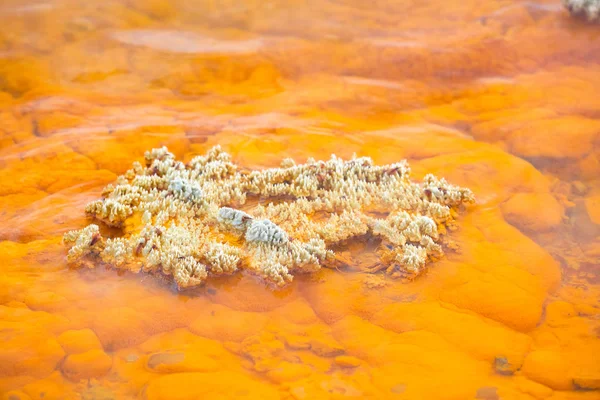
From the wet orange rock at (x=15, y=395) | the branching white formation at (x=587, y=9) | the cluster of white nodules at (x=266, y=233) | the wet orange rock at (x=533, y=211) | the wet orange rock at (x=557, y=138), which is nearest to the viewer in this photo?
the wet orange rock at (x=15, y=395)

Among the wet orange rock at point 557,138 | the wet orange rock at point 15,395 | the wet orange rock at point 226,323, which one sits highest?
the wet orange rock at point 557,138

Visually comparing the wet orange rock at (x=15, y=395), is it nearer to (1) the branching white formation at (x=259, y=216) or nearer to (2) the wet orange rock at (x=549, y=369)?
(1) the branching white formation at (x=259, y=216)

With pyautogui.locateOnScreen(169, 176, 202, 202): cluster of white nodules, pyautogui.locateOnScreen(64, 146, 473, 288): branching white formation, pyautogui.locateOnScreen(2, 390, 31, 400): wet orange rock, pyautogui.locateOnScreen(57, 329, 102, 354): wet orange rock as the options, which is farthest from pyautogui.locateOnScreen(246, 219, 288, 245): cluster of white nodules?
pyautogui.locateOnScreen(2, 390, 31, 400): wet orange rock

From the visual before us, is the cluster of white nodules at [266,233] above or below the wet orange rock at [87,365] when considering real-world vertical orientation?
above

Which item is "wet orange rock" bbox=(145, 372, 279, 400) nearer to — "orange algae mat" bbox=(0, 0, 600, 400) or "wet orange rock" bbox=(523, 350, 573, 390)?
"orange algae mat" bbox=(0, 0, 600, 400)

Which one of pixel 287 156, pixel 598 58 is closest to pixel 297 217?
pixel 287 156

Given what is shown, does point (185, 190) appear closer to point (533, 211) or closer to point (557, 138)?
point (533, 211)

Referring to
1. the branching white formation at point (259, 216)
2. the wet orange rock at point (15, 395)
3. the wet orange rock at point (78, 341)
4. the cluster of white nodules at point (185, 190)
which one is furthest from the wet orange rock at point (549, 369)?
the wet orange rock at point (15, 395)
